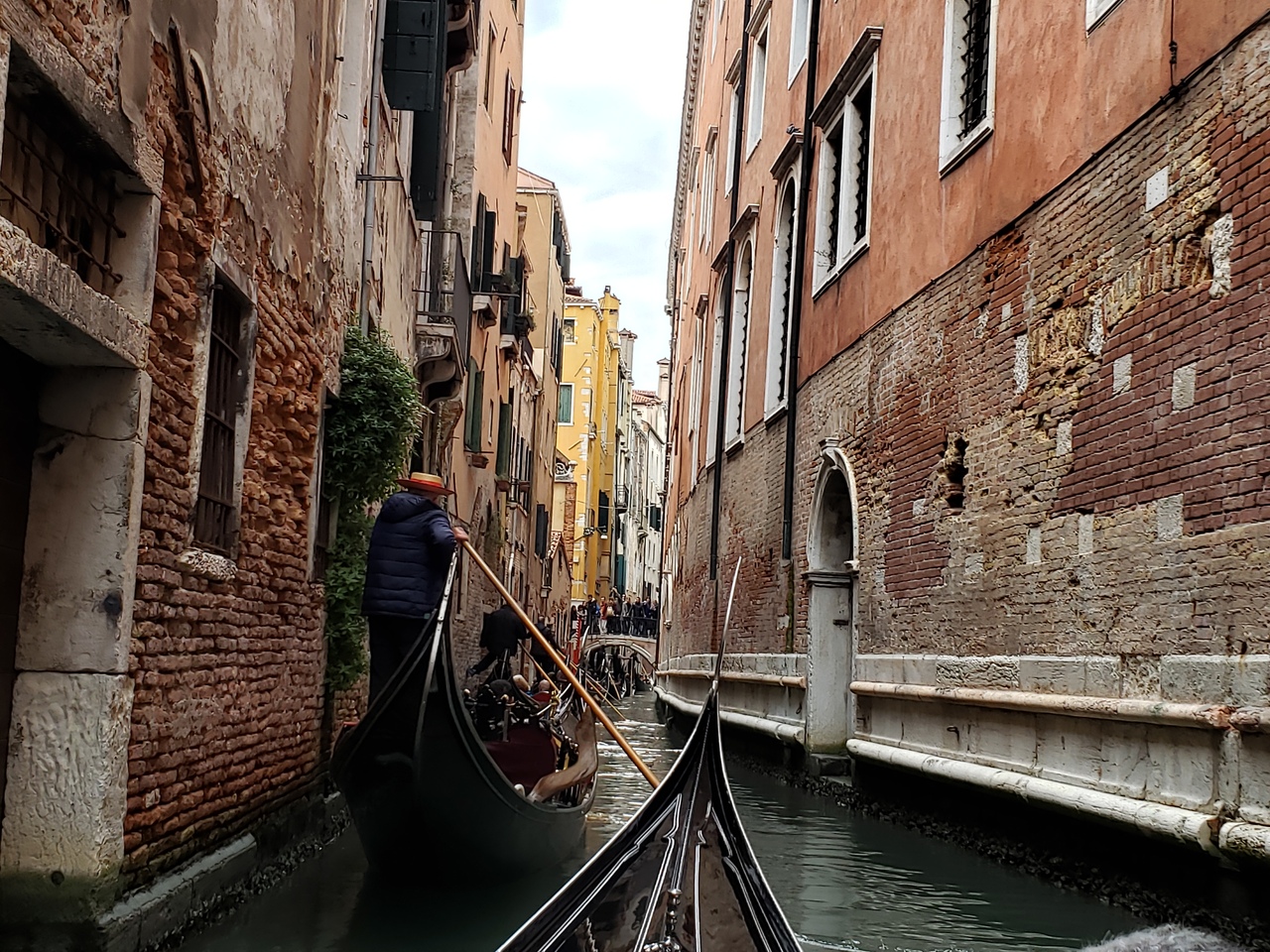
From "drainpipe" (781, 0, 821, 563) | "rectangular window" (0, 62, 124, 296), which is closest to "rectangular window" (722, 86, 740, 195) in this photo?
"drainpipe" (781, 0, 821, 563)

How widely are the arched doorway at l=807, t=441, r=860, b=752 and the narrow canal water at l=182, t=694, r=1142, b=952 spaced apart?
238 centimetres

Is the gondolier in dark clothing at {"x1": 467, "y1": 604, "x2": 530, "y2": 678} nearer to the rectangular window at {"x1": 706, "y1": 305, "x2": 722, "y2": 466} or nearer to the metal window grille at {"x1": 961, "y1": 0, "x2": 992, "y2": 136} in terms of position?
the metal window grille at {"x1": 961, "y1": 0, "x2": 992, "y2": 136}

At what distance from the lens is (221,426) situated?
4801 mm

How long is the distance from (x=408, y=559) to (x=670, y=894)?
8.90 feet

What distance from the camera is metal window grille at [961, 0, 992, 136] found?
25.5 feet

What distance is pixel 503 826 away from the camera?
5059mm

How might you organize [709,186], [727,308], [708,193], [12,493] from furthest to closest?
1. [708,193]
2. [709,186]
3. [727,308]
4. [12,493]

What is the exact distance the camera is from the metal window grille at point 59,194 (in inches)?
124

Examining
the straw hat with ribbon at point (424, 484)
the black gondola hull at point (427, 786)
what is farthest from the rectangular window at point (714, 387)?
the black gondola hull at point (427, 786)

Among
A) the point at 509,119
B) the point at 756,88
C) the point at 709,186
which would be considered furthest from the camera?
the point at 709,186

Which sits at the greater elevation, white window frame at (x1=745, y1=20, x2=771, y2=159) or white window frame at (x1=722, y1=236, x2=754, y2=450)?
white window frame at (x1=745, y1=20, x2=771, y2=159)

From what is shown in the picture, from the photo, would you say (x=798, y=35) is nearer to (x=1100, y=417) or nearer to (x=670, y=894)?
(x=1100, y=417)

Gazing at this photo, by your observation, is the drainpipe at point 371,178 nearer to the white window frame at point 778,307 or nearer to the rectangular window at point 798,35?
the white window frame at point 778,307

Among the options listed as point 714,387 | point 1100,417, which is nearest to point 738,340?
point 714,387
